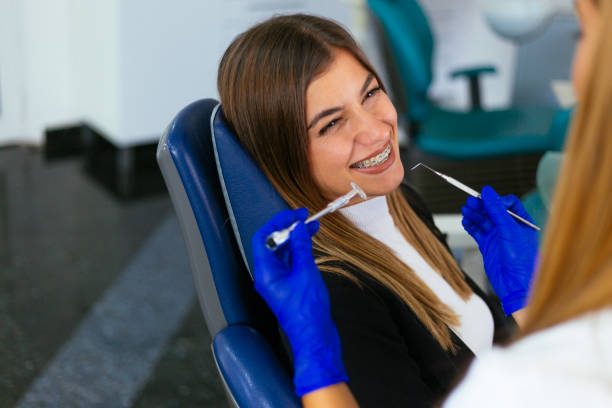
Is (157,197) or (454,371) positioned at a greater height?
(454,371)

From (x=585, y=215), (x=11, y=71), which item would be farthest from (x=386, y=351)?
(x=11, y=71)

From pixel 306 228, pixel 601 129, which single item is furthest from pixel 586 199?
pixel 306 228

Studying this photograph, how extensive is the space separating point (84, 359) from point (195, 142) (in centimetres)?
132

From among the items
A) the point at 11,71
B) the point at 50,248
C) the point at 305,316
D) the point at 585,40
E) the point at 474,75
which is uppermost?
the point at 585,40

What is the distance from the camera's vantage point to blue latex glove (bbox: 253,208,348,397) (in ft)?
3.06

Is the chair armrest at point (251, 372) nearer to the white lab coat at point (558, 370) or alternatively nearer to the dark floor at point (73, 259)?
the white lab coat at point (558, 370)

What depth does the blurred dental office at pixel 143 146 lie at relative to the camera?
2.17m

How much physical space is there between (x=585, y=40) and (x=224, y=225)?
605mm

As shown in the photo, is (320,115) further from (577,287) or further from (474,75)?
(474,75)

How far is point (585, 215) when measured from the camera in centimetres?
64

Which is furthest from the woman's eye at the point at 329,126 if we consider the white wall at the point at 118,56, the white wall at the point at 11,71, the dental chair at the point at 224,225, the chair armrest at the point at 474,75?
the white wall at the point at 11,71

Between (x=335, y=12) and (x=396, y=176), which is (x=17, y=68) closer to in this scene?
(x=335, y=12)

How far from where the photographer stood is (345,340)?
3.22ft

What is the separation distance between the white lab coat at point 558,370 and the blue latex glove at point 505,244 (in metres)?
0.58
